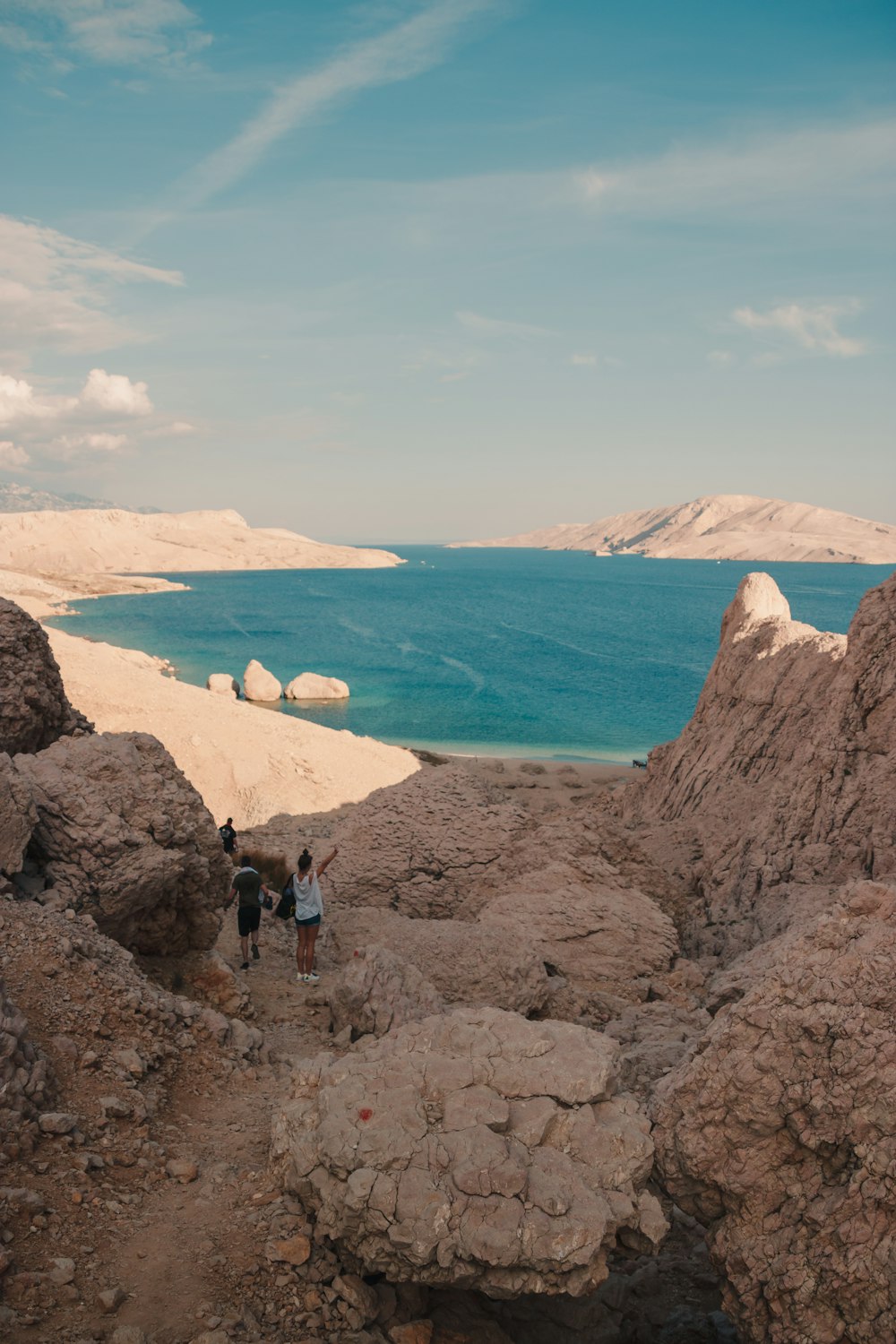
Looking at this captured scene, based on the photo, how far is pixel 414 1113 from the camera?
5488mm

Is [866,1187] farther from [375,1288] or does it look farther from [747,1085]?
[375,1288]

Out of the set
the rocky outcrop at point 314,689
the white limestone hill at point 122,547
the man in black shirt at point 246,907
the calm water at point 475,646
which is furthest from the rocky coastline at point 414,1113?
the white limestone hill at point 122,547

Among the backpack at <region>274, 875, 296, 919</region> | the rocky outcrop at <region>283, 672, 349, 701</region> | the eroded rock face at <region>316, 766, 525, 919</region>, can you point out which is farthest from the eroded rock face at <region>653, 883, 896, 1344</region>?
the rocky outcrop at <region>283, 672, 349, 701</region>

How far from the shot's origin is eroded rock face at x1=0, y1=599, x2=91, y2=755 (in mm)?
11180

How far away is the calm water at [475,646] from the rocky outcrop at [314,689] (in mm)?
1842

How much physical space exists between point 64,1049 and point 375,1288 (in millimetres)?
2709

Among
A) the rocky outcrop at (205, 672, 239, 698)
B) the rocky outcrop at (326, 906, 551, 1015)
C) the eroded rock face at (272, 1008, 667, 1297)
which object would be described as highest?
the eroded rock face at (272, 1008, 667, 1297)

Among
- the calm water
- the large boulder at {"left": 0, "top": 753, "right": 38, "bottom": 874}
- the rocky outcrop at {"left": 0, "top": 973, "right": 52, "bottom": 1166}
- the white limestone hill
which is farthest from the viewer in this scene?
the white limestone hill

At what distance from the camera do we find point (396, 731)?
47531 mm

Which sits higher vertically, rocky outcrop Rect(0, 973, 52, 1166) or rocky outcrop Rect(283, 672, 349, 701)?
rocky outcrop Rect(0, 973, 52, 1166)

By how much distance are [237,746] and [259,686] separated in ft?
85.6

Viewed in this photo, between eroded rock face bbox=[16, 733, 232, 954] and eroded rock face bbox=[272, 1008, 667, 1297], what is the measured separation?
318 cm

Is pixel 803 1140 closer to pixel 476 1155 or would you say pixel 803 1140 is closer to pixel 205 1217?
pixel 476 1155

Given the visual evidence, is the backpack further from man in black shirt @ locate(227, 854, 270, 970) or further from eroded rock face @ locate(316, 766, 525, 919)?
man in black shirt @ locate(227, 854, 270, 970)
